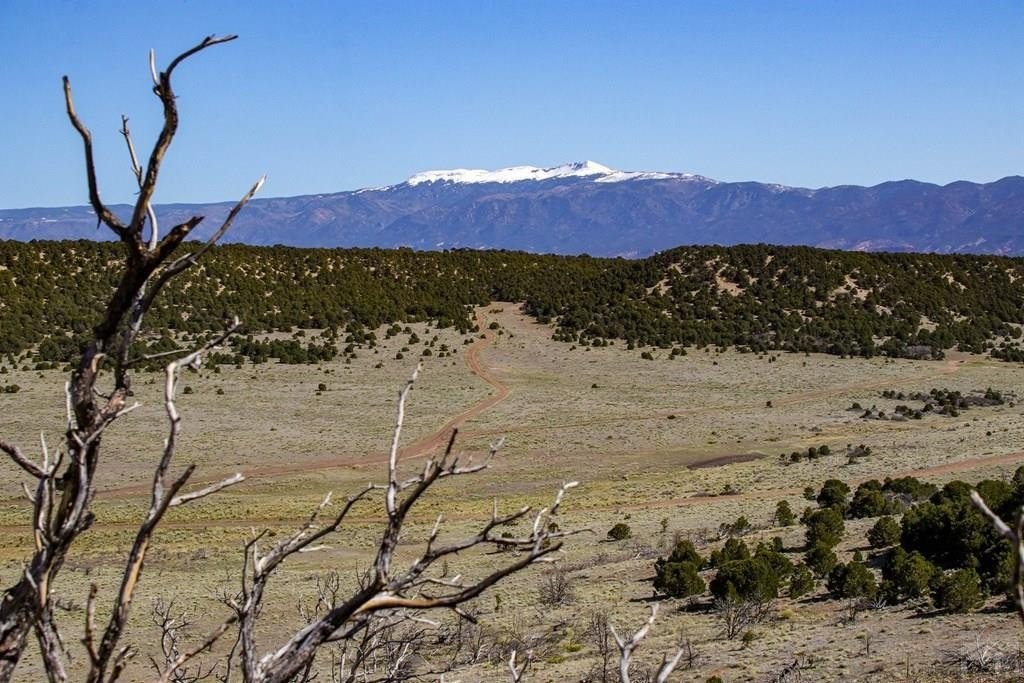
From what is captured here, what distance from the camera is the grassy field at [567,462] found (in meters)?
13.7

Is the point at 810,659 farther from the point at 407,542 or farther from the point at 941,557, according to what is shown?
the point at 407,542

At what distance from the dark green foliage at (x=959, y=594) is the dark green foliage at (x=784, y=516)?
737 cm

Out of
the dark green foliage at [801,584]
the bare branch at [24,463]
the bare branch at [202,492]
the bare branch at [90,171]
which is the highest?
the bare branch at [90,171]

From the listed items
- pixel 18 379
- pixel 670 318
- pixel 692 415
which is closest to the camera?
pixel 692 415

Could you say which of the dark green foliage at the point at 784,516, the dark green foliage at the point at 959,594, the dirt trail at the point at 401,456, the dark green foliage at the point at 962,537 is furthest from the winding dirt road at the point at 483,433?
the dark green foliage at the point at 962,537

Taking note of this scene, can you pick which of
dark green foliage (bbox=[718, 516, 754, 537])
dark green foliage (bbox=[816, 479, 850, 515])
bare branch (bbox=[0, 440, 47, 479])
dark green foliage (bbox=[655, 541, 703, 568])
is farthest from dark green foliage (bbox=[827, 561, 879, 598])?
bare branch (bbox=[0, 440, 47, 479])

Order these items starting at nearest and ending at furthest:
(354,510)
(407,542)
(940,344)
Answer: (407,542) → (354,510) → (940,344)

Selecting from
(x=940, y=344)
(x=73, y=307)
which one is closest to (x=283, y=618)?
(x=73, y=307)

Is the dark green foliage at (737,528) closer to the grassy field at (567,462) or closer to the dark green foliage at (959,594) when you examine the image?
the grassy field at (567,462)

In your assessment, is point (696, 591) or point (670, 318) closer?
point (696, 591)

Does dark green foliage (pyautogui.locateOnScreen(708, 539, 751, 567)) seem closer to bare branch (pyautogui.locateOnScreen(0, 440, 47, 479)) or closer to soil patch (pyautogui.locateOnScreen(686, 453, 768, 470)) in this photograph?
soil patch (pyautogui.locateOnScreen(686, 453, 768, 470))

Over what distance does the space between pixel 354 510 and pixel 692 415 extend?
16.8 metres

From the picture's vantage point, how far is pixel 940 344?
5384 cm

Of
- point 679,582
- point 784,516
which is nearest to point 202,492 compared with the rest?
point 679,582
